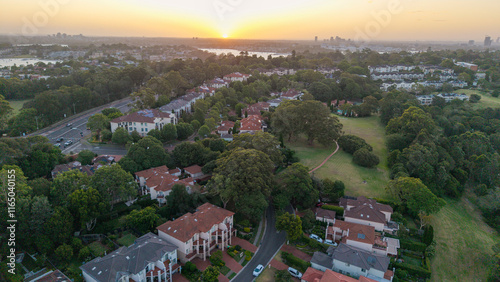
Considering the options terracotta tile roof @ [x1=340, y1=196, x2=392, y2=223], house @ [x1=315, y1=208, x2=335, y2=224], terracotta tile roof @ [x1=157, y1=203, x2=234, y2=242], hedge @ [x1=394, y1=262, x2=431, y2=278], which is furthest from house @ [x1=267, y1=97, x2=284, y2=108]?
hedge @ [x1=394, y1=262, x2=431, y2=278]

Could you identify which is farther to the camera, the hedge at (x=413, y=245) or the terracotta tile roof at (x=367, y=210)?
the terracotta tile roof at (x=367, y=210)

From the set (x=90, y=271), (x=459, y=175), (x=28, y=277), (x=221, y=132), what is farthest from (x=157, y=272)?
(x=459, y=175)

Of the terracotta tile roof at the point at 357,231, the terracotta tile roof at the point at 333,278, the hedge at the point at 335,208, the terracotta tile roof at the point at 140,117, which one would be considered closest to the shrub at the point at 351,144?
the hedge at the point at 335,208

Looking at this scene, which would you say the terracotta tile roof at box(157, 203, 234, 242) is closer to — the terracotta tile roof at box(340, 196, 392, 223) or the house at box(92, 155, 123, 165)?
the terracotta tile roof at box(340, 196, 392, 223)

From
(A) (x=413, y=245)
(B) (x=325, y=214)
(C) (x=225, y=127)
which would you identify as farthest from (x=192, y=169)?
(A) (x=413, y=245)

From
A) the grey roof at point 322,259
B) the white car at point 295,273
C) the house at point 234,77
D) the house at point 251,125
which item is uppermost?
the house at point 234,77

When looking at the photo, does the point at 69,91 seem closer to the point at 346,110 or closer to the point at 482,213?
the point at 346,110

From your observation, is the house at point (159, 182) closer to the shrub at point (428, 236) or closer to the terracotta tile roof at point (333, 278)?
the terracotta tile roof at point (333, 278)
